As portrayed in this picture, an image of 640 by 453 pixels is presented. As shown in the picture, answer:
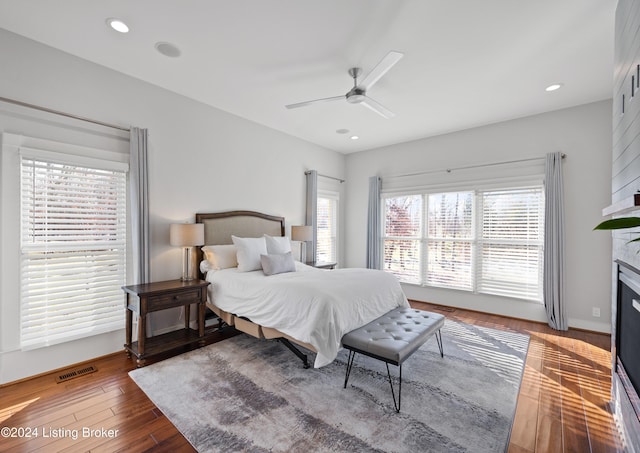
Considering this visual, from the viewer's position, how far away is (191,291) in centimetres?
321

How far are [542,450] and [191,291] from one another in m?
3.19

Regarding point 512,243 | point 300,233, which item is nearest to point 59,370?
point 300,233

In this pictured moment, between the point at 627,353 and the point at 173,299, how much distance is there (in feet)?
12.0

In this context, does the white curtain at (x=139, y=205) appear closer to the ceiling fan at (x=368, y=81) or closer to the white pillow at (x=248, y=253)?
the white pillow at (x=248, y=253)

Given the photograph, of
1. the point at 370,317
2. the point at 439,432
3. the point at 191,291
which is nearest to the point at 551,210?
the point at 370,317

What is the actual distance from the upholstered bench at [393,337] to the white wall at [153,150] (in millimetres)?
2408

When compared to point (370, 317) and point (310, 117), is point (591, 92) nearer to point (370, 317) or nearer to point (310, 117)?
point (310, 117)

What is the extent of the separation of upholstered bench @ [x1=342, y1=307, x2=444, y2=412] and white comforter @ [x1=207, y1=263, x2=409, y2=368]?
11 cm

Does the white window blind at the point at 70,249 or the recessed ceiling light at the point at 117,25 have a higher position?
the recessed ceiling light at the point at 117,25

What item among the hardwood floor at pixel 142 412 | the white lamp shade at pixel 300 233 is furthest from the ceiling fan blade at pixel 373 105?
the hardwood floor at pixel 142 412

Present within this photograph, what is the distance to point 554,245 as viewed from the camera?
13.1 ft

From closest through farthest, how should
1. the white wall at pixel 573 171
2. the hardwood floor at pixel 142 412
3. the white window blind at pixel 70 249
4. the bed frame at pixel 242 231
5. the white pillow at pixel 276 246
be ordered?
the hardwood floor at pixel 142 412, the white window blind at pixel 70 249, the bed frame at pixel 242 231, the white wall at pixel 573 171, the white pillow at pixel 276 246

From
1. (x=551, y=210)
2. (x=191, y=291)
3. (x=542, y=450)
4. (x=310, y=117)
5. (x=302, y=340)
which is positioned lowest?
(x=542, y=450)

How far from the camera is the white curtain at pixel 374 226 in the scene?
5.83m
